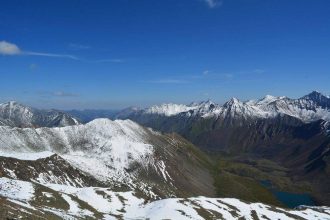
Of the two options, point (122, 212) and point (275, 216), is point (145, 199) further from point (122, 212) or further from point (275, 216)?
point (275, 216)

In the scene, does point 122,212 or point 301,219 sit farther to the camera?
point 301,219

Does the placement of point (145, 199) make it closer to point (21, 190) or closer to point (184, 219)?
point (184, 219)

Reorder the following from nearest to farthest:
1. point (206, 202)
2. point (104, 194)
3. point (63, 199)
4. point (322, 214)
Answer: point (63, 199) < point (104, 194) < point (206, 202) < point (322, 214)

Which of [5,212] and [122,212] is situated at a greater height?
[5,212]

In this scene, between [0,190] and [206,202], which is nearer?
[0,190]

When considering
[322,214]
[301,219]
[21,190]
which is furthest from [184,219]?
[322,214]

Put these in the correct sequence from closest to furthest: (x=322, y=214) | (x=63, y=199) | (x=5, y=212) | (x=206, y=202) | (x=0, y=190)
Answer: (x=5, y=212) → (x=0, y=190) → (x=63, y=199) → (x=206, y=202) → (x=322, y=214)

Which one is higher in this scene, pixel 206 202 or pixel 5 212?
pixel 5 212

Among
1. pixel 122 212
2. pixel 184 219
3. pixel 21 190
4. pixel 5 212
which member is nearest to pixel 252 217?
pixel 184 219

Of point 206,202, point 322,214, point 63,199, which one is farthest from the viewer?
point 322,214
